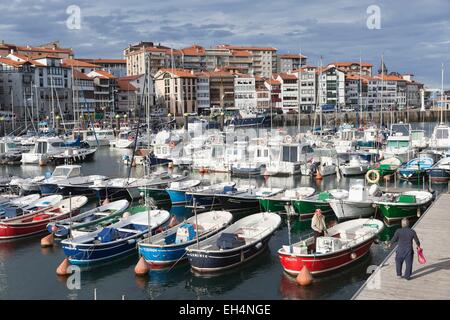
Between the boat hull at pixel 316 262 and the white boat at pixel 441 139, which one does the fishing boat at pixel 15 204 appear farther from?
the white boat at pixel 441 139

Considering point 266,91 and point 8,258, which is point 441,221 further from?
point 266,91

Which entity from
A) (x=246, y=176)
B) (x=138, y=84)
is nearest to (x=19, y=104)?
(x=138, y=84)

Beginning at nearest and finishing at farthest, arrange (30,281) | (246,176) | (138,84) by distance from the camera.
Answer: (30,281) → (246,176) → (138,84)

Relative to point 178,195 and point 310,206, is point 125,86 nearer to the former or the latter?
point 178,195

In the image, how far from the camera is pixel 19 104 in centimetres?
8456

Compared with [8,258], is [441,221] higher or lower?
higher

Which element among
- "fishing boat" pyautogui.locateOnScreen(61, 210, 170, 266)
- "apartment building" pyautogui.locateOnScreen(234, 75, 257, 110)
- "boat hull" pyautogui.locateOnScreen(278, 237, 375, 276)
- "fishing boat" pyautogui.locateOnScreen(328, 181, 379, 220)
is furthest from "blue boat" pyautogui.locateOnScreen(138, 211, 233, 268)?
"apartment building" pyautogui.locateOnScreen(234, 75, 257, 110)

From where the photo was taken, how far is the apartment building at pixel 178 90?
10062cm

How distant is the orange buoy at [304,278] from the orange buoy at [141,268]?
4547 millimetres

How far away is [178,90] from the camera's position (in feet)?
330

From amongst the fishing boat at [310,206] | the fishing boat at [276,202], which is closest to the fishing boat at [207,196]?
the fishing boat at [276,202]

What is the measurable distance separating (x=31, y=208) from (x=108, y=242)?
25.0ft
